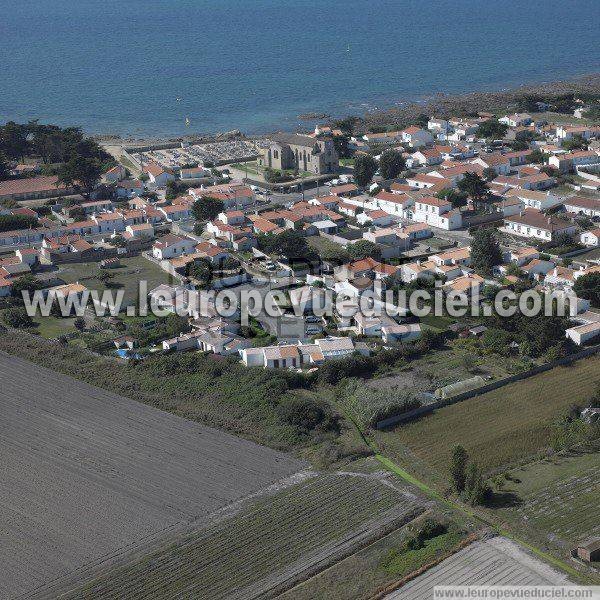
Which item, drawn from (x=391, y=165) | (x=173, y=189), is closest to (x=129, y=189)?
(x=173, y=189)

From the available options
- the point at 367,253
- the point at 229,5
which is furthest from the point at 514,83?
the point at 229,5

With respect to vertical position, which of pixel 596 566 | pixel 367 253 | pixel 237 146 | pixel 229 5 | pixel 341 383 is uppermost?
pixel 229 5

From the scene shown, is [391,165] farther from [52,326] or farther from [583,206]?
[52,326]

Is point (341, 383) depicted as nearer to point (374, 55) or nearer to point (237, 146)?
point (237, 146)

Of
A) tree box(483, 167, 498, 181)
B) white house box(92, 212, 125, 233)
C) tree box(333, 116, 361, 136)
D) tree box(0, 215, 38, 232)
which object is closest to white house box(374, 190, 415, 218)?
tree box(483, 167, 498, 181)

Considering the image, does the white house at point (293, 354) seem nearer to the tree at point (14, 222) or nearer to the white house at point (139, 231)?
the white house at point (139, 231)

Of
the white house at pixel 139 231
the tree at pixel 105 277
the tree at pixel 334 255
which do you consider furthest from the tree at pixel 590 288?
the white house at pixel 139 231
